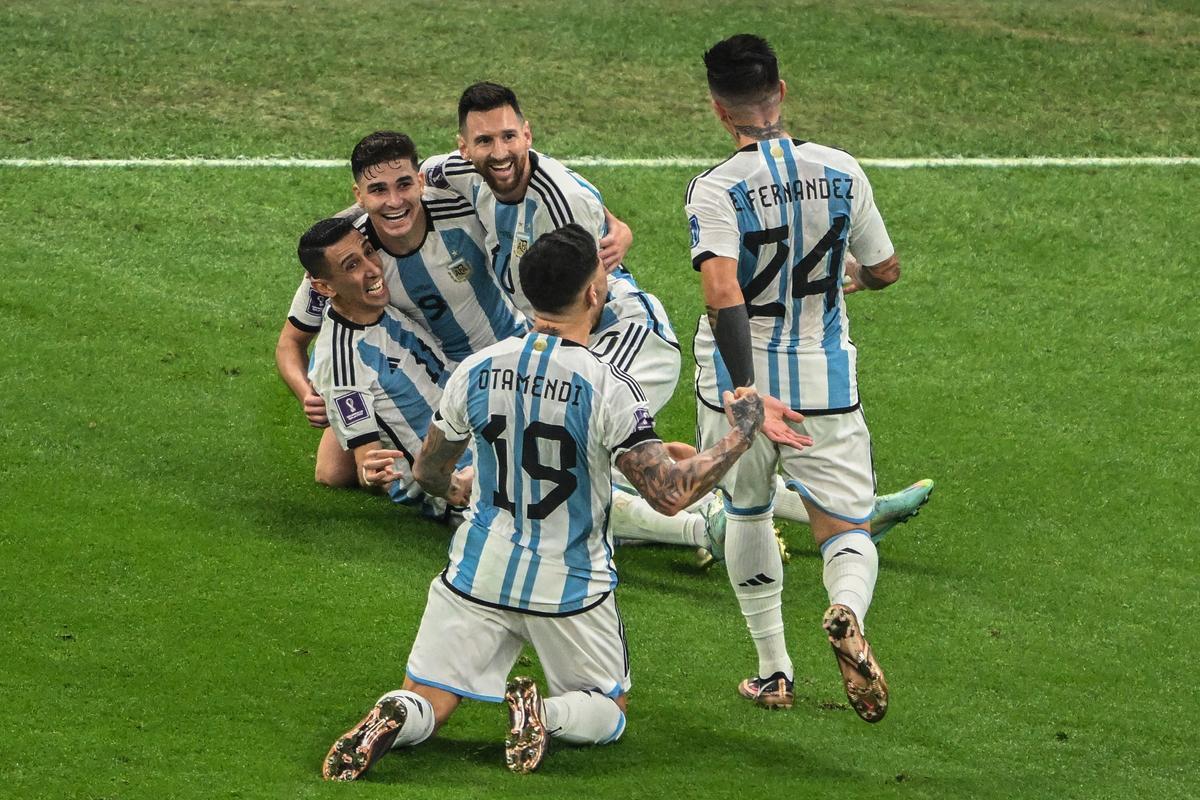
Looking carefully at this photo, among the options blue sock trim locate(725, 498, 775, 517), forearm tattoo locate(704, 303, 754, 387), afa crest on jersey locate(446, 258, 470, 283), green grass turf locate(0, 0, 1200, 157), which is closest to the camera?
forearm tattoo locate(704, 303, 754, 387)

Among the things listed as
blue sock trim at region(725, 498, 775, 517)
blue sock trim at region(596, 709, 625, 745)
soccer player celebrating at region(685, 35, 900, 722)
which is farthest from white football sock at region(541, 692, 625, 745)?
blue sock trim at region(725, 498, 775, 517)

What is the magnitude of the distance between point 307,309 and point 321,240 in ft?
2.46

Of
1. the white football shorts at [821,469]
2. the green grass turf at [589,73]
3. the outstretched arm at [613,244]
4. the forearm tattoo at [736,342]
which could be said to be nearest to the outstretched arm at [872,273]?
the white football shorts at [821,469]

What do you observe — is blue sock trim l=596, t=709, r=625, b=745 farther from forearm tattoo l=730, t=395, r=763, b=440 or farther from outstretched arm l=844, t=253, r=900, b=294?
outstretched arm l=844, t=253, r=900, b=294

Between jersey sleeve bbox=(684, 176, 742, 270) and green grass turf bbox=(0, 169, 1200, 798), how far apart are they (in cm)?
139

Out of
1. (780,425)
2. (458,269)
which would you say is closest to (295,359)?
(458,269)

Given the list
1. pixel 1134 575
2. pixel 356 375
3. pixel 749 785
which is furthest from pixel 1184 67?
pixel 749 785

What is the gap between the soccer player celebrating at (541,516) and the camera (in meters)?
4.48

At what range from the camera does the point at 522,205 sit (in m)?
6.41

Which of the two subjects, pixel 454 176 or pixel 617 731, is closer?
pixel 617 731

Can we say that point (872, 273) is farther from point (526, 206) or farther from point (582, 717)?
point (582, 717)

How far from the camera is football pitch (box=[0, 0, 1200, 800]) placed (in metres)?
4.99

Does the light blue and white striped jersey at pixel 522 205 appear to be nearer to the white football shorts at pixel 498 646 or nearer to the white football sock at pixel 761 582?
the white football sock at pixel 761 582

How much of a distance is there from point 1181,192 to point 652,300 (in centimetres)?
483
